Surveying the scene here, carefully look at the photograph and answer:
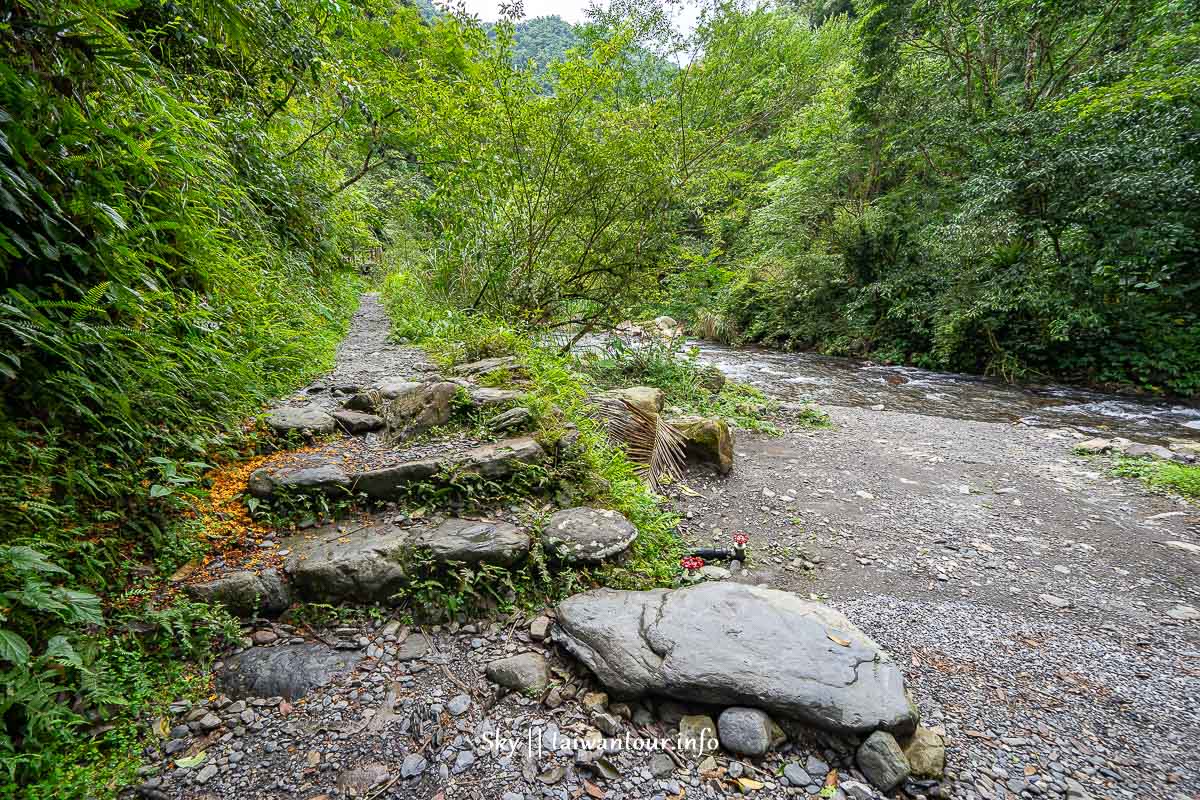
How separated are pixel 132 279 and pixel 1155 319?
14.6 m

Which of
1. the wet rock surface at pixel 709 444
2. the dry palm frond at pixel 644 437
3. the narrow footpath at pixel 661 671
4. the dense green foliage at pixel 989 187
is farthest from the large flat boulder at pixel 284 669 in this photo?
the dense green foliage at pixel 989 187

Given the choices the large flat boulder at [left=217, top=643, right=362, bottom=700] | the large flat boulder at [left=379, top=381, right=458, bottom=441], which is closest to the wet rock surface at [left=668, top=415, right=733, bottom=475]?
the large flat boulder at [left=379, top=381, right=458, bottom=441]

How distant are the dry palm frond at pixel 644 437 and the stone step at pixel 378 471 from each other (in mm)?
1642

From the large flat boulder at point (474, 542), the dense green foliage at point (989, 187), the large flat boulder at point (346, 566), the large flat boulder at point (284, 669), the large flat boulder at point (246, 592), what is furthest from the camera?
the dense green foliage at point (989, 187)

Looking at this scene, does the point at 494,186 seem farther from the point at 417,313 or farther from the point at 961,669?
the point at 961,669

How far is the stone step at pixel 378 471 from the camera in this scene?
233 centimetres

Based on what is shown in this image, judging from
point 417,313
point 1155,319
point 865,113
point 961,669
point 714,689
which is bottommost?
point 961,669

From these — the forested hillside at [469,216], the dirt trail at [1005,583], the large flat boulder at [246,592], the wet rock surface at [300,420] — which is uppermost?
the forested hillside at [469,216]

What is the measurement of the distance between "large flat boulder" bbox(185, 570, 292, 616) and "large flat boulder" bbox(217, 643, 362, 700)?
177 mm

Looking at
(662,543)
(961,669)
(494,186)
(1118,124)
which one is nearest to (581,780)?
(662,543)

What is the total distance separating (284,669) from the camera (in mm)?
1709

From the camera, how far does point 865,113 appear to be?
12.2 m

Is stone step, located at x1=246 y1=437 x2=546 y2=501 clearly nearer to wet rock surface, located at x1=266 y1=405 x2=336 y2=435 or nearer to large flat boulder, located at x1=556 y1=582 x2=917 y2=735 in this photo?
wet rock surface, located at x1=266 y1=405 x2=336 y2=435

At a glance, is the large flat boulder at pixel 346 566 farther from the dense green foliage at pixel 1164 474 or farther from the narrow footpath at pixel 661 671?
the dense green foliage at pixel 1164 474
